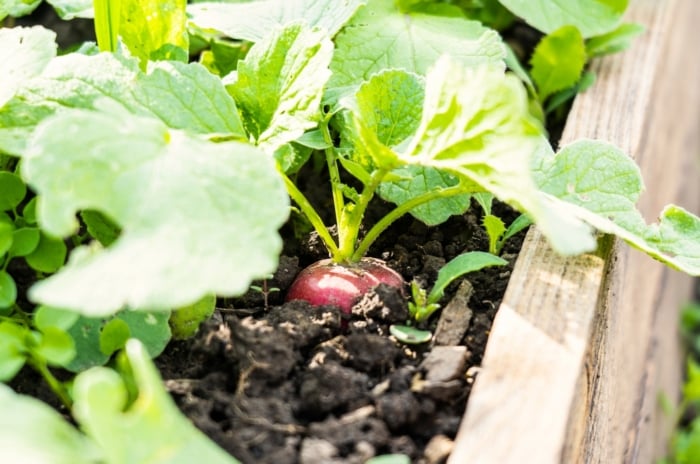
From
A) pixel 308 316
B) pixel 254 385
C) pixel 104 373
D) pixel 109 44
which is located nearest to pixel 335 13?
pixel 109 44

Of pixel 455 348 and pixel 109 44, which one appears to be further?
pixel 109 44

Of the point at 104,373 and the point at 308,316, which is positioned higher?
the point at 104,373

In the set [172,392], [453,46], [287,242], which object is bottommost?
[287,242]

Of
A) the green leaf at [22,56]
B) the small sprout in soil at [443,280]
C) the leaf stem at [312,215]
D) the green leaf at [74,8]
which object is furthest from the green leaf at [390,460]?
the green leaf at [74,8]

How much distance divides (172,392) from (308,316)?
180mm

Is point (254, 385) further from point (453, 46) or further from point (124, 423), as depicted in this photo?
point (453, 46)

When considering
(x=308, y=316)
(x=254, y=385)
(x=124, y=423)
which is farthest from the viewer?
(x=308, y=316)

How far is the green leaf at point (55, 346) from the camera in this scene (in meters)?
0.76

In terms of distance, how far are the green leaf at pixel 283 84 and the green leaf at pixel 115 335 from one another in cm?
22

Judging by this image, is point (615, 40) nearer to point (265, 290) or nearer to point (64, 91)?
point (265, 290)

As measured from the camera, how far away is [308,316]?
91 centimetres

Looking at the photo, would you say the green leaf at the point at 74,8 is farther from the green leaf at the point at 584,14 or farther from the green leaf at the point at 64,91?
the green leaf at the point at 584,14

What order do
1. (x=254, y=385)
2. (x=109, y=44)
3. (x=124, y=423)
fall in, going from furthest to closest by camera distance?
1. (x=109, y=44)
2. (x=254, y=385)
3. (x=124, y=423)

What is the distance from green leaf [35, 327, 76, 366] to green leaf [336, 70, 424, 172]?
→ 39 centimetres
